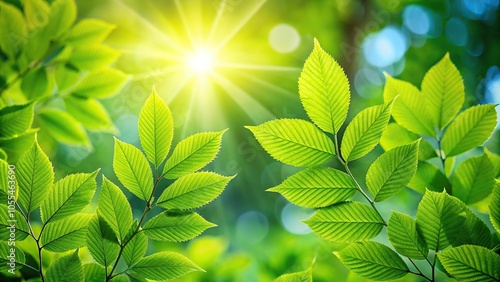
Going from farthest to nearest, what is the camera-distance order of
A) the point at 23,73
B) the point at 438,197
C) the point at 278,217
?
the point at 278,217, the point at 23,73, the point at 438,197

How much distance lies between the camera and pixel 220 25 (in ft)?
9.60

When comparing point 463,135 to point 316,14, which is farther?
point 316,14

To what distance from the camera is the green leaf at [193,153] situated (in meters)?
0.42

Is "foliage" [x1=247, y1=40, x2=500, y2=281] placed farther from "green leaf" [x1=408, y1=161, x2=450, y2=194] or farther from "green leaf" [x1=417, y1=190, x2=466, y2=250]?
"green leaf" [x1=408, y1=161, x2=450, y2=194]

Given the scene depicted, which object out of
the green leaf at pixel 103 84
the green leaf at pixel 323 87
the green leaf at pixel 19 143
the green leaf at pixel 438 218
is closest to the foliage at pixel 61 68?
the green leaf at pixel 103 84

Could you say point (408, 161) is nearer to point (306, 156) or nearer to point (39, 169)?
point (306, 156)

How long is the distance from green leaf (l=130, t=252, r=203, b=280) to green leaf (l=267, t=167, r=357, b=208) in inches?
4.8

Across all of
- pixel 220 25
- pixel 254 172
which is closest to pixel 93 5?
pixel 220 25

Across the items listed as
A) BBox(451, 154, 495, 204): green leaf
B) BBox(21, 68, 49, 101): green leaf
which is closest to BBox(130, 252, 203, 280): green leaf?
BBox(451, 154, 495, 204): green leaf

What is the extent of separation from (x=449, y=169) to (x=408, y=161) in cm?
20

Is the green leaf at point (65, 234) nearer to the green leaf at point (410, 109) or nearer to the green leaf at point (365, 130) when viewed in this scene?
the green leaf at point (365, 130)

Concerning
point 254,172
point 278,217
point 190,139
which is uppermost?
point 254,172

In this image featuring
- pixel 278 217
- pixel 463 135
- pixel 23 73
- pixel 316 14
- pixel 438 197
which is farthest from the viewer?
pixel 316 14

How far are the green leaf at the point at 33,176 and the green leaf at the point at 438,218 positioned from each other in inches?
14.7
